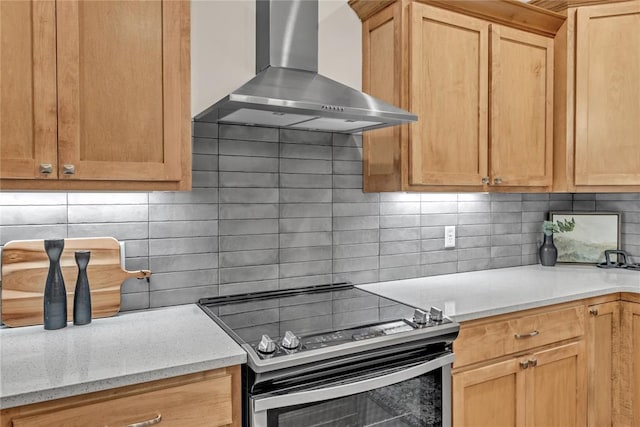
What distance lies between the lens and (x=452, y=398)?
170cm

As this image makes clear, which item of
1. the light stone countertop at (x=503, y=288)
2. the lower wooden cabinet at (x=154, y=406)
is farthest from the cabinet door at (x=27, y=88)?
the light stone countertop at (x=503, y=288)

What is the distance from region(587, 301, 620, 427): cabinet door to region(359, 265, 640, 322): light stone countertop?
0.12 meters

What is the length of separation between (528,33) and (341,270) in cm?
156

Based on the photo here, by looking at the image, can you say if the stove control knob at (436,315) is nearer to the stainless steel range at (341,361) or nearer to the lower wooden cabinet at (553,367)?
the stainless steel range at (341,361)

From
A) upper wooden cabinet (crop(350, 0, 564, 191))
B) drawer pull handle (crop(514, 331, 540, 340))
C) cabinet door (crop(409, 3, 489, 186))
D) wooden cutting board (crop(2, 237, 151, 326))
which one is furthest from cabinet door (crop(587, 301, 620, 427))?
wooden cutting board (crop(2, 237, 151, 326))

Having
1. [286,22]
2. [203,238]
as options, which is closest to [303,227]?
[203,238]

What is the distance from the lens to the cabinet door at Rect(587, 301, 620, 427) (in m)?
2.09

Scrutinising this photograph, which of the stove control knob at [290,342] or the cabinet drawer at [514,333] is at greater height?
the stove control knob at [290,342]

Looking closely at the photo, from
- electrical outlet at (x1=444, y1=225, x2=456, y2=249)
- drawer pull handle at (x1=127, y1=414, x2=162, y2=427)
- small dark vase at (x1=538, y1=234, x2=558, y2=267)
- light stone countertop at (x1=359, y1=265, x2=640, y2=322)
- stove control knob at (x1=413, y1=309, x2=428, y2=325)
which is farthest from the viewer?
small dark vase at (x1=538, y1=234, x2=558, y2=267)

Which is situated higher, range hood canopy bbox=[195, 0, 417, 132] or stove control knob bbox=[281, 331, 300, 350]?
range hood canopy bbox=[195, 0, 417, 132]

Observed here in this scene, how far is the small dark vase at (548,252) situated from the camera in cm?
272

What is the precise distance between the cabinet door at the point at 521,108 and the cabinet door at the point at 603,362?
0.71m

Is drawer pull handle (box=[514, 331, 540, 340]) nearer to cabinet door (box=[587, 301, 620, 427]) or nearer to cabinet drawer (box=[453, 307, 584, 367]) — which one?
A: cabinet drawer (box=[453, 307, 584, 367])

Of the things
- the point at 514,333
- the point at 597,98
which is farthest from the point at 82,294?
the point at 597,98
